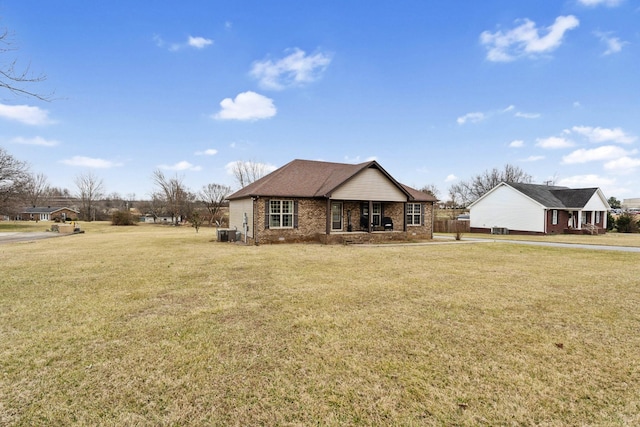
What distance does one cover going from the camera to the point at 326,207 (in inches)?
730

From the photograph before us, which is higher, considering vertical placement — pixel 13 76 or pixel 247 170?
pixel 247 170

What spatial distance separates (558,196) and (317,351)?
3782cm

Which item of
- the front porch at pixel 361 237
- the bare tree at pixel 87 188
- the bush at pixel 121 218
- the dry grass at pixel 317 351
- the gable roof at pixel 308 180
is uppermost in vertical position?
the bare tree at pixel 87 188

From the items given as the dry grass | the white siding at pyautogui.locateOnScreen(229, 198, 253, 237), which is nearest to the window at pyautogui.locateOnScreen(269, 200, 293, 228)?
the white siding at pyautogui.locateOnScreen(229, 198, 253, 237)

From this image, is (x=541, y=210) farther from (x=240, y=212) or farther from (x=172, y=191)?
(x=172, y=191)

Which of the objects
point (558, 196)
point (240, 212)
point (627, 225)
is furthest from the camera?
point (627, 225)

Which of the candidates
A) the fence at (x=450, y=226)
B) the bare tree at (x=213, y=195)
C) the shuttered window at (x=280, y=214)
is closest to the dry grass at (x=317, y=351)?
the shuttered window at (x=280, y=214)

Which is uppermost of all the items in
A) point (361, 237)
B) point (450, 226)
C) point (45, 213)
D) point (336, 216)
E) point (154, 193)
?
point (154, 193)

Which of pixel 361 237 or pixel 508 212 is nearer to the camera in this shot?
pixel 361 237

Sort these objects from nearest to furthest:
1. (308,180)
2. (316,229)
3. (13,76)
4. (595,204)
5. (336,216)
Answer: (13,76)
(316,229)
(336,216)
(308,180)
(595,204)

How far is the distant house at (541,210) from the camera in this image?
28.6m

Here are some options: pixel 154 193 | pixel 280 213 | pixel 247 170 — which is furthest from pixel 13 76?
pixel 154 193

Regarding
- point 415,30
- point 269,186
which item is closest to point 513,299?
point 269,186

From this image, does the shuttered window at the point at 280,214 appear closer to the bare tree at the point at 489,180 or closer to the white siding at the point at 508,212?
the white siding at the point at 508,212
